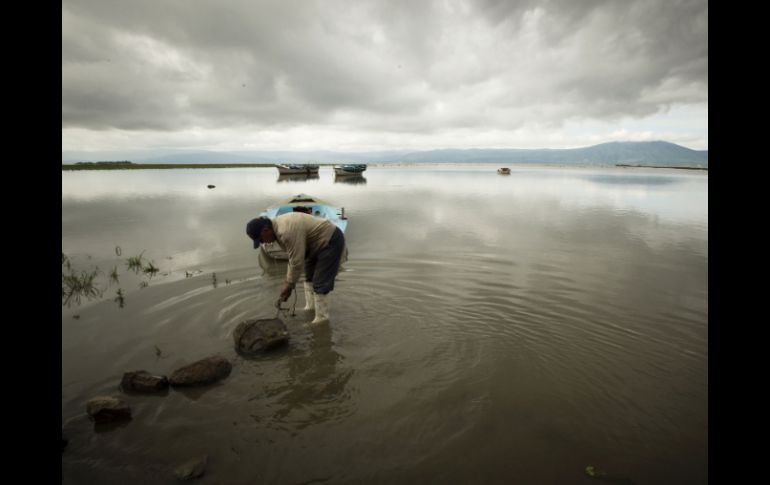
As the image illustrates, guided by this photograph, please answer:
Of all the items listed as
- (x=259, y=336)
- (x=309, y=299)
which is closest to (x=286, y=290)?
(x=259, y=336)

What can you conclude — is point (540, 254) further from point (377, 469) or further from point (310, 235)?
point (377, 469)

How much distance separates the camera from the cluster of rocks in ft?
14.4

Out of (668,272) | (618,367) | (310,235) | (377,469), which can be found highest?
(310,235)

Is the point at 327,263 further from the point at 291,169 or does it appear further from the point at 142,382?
the point at 291,169

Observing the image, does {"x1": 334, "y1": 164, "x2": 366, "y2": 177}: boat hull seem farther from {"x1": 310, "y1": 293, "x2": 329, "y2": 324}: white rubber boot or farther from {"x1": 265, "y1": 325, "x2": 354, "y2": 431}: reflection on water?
{"x1": 265, "y1": 325, "x2": 354, "y2": 431}: reflection on water

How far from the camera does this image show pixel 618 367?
5680mm

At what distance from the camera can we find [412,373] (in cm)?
550

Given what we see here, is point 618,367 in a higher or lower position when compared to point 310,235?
lower

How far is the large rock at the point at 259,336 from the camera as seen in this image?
6078 millimetres

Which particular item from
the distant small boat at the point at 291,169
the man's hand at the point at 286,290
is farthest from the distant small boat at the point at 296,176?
the man's hand at the point at 286,290

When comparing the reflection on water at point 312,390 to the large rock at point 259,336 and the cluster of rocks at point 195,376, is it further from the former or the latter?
the cluster of rocks at point 195,376

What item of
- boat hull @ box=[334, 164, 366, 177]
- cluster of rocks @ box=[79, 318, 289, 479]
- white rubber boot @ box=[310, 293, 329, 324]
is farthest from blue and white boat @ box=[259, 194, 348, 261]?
boat hull @ box=[334, 164, 366, 177]

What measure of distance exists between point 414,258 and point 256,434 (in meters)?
8.99
